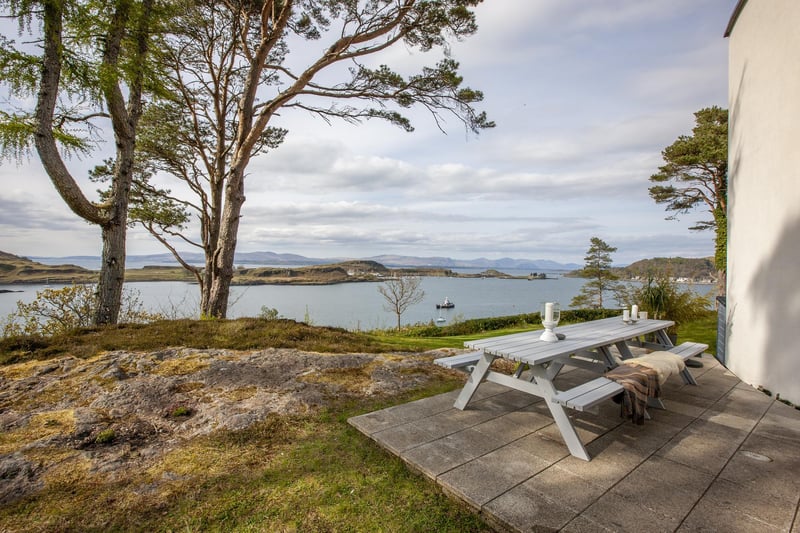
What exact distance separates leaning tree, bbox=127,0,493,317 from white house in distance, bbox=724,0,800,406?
412 cm

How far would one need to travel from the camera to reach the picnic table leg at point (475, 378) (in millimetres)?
2742

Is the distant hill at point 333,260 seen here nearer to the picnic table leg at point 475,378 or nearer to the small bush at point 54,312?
the small bush at point 54,312

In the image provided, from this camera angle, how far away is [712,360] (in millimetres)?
4684

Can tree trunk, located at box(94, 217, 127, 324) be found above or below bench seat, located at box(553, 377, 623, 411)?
above

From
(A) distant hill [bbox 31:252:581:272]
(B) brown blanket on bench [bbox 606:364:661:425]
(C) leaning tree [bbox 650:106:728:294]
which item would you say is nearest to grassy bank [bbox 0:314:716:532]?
(B) brown blanket on bench [bbox 606:364:661:425]

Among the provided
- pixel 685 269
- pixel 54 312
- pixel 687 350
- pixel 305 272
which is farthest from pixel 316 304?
pixel 687 350

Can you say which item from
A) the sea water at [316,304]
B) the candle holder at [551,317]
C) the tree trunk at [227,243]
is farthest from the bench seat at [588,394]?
the tree trunk at [227,243]

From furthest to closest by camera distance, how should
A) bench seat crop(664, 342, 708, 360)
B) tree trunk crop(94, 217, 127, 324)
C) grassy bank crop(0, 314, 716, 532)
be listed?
tree trunk crop(94, 217, 127, 324) < bench seat crop(664, 342, 708, 360) < grassy bank crop(0, 314, 716, 532)

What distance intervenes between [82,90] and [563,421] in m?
7.13

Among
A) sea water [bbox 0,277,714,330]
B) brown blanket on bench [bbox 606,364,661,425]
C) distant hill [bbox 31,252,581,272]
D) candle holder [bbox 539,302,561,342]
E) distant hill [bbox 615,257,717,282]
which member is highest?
distant hill [bbox 31,252,581,272]

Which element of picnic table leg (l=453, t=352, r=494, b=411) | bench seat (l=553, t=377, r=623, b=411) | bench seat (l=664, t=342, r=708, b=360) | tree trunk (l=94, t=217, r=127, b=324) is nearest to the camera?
bench seat (l=553, t=377, r=623, b=411)

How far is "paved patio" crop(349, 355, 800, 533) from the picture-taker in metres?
1.57

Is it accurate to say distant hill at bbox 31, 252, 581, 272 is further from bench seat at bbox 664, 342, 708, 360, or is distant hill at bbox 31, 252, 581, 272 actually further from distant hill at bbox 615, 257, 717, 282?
bench seat at bbox 664, 342, 708, 360

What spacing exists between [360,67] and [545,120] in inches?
173
